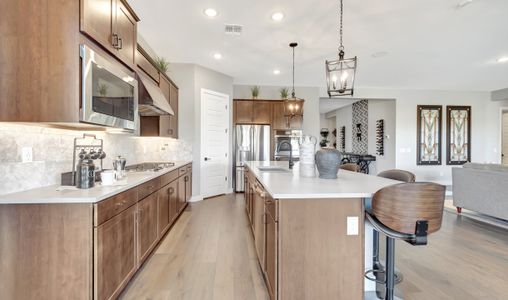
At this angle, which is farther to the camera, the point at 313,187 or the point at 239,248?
the point at 239,248

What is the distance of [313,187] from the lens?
68.5 inches

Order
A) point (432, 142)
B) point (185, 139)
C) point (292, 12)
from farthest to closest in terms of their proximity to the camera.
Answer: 1. point (432, 142)
2. point (185, 139)
3. point (292, 12)

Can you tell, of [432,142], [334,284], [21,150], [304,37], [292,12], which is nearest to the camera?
[334,284]

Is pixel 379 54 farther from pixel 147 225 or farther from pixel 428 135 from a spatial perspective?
pixel 147 225

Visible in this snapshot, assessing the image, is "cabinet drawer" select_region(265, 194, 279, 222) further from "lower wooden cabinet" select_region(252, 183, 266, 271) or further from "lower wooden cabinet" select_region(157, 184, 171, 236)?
"lower wooden cabinet" select_region(157, 184, 171, 236)

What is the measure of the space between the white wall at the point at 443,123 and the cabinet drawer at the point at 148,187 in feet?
18.2

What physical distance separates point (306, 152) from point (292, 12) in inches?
75.4

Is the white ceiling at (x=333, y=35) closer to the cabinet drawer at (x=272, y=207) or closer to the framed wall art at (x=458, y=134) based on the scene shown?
the framed wall art at (x=458, y=134)

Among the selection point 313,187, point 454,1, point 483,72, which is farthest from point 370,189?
point 483,72

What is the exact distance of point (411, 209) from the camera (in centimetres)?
143

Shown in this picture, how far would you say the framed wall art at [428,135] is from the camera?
7035 mm

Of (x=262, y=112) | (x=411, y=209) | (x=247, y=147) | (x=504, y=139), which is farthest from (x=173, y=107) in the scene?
(x=504, y=139)

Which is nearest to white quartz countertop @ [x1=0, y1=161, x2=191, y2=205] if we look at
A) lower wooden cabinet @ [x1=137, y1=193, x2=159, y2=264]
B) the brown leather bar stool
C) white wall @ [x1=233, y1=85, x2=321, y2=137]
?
lower wooden cabinet @ [x1=137, y1=193, x2=159, y2=264]

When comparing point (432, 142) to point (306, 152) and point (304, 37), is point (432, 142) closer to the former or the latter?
point (304, 37)
